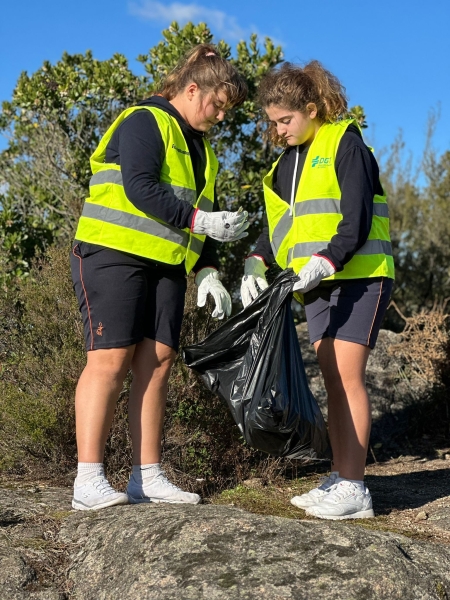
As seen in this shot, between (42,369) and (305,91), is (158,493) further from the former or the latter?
(305,91)

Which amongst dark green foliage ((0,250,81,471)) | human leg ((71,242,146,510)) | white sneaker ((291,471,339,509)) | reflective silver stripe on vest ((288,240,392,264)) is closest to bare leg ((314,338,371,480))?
white sneaker ((291,471,339,509))

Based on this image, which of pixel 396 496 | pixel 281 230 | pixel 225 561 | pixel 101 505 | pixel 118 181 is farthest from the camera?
pixel 396 496

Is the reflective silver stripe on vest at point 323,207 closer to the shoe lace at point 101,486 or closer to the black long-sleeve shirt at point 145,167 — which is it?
the black long-sleeve shirt at point 145,167

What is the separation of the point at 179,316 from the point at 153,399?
364 millimetres

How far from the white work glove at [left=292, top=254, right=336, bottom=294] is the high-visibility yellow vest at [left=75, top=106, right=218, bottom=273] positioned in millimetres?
496

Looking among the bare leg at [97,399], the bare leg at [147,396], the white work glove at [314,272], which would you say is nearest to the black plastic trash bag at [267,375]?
the white work glove at [314,272]

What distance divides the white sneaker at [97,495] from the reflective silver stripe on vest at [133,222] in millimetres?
994

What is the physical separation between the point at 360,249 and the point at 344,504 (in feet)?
3.42

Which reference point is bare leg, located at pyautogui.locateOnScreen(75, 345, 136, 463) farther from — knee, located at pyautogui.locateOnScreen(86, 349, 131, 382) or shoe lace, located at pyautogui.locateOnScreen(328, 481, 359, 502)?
shoe lace, located at pyautogui.locateOnScreen(328, 481, 359, 502)

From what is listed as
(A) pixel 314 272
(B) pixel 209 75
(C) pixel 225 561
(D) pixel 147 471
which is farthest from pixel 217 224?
(C) pixel 225 561

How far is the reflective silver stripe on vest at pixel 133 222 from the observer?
3062 mm

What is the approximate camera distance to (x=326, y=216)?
10.4 feet

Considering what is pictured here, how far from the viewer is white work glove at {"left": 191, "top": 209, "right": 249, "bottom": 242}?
3.00 metres

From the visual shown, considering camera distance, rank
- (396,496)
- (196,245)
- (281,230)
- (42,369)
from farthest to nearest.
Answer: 1. (42,369)
2. (396,496)
3. (281,230)
4. (196,245)
